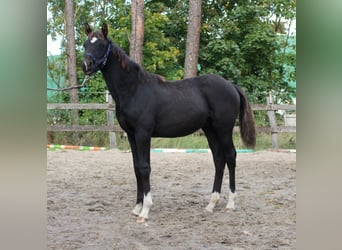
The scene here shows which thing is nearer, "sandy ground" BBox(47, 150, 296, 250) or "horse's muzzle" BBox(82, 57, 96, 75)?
"sandy ground" BBox(47, 150, 296, 250)

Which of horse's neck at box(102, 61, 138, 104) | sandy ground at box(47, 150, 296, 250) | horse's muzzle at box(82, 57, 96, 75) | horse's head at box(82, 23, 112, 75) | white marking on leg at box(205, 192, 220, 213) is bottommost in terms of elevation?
sandy ground at box(47, 150, 296, 250)

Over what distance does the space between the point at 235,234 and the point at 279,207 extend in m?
0.97

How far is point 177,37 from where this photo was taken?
451 inches

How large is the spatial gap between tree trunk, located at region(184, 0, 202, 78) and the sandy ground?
3.49m

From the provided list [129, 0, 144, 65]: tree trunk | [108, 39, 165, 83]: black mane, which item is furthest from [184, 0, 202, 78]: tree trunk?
[108, 39, 165, 83]: black mane

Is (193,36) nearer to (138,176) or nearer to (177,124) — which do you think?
(177,124)

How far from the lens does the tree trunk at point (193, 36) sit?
9000mm

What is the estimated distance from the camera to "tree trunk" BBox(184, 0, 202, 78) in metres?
9.00

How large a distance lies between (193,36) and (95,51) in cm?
625

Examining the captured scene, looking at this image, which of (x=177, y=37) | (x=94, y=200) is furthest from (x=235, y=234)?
(x=177, y=37)

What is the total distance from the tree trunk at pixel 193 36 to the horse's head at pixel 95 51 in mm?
6015

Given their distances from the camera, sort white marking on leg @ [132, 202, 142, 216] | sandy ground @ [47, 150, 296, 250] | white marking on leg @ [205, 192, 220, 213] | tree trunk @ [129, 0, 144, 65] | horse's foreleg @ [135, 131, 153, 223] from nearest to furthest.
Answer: sandy ground @ [47, 150, 296, 250]
horse's foreleg @ [135, 131, 153, 223]
white marking on leg @ [132, 202, 142, 216]
white marking on leg @ [205, 192, 220, 213]
tree trunk @ [129, 0, 144, 65]

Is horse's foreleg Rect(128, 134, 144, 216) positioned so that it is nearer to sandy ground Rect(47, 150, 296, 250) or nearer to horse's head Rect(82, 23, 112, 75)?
sandy ground Rect(47, 150, 296, 250)
